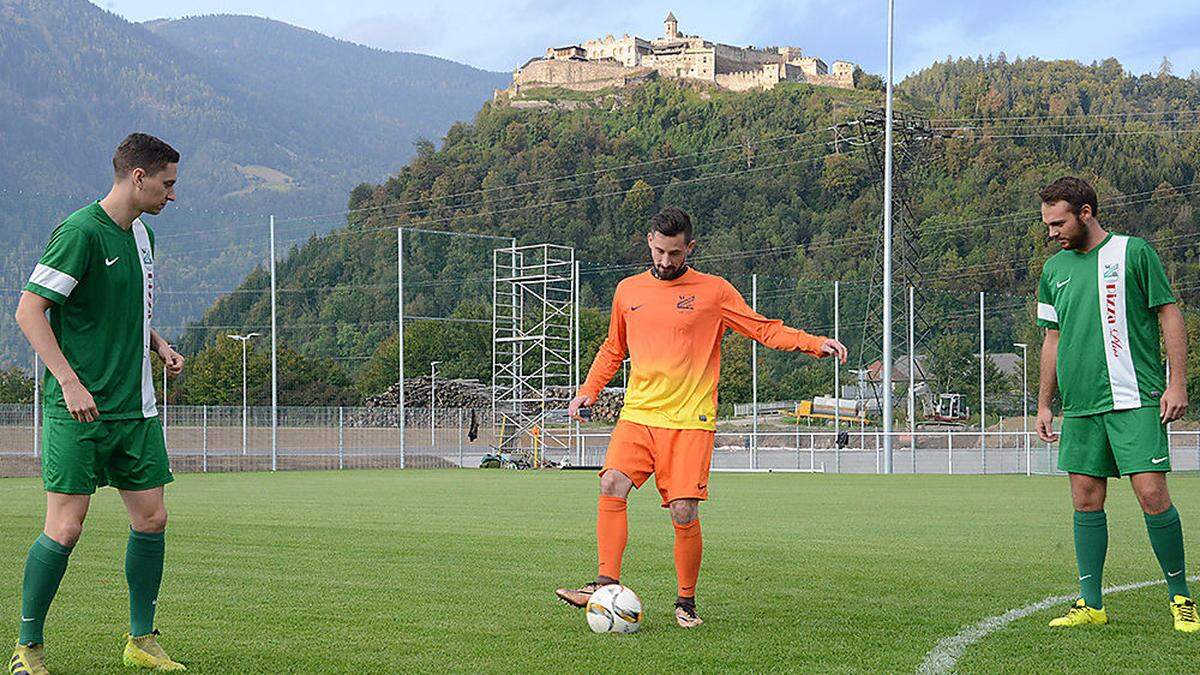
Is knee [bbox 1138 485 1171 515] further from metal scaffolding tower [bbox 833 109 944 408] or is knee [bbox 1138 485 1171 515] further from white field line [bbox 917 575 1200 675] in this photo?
metal scaffolding tower [bbox 833 109 944 408]

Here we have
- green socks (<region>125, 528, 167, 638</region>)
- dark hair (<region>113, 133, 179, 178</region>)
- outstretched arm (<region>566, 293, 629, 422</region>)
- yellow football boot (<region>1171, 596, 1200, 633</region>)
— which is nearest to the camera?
dark hair (<region>113, 133, 179, 178</region>)

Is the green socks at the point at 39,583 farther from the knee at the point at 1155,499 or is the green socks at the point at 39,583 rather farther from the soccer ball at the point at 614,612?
the knee at the point at 1155,499

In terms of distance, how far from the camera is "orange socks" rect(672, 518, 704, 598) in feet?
22.7

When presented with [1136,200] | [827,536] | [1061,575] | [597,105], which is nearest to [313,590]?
[1061,575]

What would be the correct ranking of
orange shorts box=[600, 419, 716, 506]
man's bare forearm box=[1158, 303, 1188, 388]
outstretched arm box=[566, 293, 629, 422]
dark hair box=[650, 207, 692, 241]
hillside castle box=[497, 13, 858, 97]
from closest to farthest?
1. man's bare forearm box=[1158, 303, 1188, 388]
2. orange shorts box=[600, 419, 716, 506]
3. dark hair box=[650, 207, 692, 241]
4. outstretched arm box=[566, 293, 629, 422]
5. hillside castle box=[497, 13, 858, 97]

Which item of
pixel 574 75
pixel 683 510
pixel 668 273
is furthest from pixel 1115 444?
pixel 574 75

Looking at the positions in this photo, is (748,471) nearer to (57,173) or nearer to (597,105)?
(597,105)

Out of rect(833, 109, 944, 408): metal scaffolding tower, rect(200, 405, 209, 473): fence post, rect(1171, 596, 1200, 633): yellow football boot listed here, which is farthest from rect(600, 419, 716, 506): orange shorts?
rect(200, 405, 209, 473): fence post

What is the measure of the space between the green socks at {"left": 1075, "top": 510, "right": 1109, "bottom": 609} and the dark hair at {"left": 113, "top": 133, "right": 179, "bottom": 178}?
173 inches

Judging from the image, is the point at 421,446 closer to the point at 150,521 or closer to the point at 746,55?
the point at 150,521

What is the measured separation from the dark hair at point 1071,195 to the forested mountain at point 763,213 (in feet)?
161

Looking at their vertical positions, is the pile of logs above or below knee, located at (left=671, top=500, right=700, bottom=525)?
below

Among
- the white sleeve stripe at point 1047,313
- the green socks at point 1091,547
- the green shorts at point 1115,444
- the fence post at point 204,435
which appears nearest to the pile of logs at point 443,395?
the fence post at point 204,435

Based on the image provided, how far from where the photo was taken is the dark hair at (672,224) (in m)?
7.08
